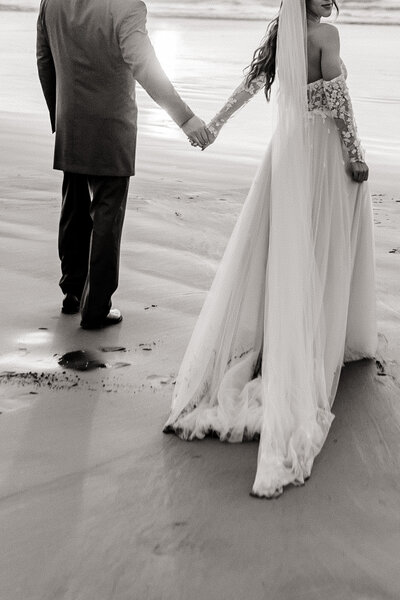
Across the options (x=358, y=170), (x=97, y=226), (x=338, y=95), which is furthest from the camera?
(x=97, y=226)

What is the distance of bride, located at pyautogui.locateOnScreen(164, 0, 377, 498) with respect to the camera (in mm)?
3115

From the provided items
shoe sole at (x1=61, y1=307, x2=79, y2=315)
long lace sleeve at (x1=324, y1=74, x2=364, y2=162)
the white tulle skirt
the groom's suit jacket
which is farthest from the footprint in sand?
long lace sleeve at (x1=324, y1=74, x2=364, y2=162)

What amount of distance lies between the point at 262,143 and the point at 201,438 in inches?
302

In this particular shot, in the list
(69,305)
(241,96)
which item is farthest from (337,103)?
(69,305)

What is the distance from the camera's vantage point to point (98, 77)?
411cm

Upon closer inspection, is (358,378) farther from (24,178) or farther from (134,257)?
(24,178)

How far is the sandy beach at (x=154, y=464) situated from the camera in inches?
92.8

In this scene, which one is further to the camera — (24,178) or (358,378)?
(24,178)

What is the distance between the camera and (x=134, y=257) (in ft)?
18.1

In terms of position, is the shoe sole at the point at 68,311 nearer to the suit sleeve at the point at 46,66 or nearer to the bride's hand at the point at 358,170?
the suit sleeve at the point at 46,66

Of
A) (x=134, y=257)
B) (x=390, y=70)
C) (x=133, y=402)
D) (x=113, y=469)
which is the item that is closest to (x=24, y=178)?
(x=134, y=257)

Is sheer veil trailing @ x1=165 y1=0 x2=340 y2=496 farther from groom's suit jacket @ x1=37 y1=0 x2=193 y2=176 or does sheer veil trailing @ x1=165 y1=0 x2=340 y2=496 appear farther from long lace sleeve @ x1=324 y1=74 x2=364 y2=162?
groom's suit jacket @ x1=37 y1=0 x2=193 y2=176

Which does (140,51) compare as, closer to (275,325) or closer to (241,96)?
(241,96)

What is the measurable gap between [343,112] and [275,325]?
936 millimetres
